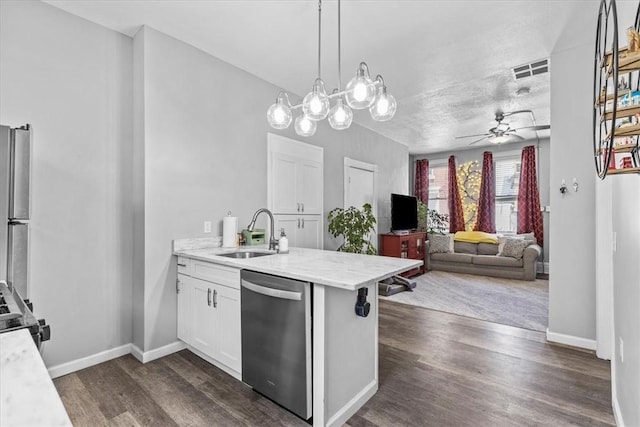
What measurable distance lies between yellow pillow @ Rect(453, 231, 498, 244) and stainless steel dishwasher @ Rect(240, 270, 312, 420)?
570 centimetres

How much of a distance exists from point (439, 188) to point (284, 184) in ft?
17.7

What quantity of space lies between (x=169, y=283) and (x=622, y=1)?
146 inches

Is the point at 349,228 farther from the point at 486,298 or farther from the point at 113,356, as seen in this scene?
the point at 113,356

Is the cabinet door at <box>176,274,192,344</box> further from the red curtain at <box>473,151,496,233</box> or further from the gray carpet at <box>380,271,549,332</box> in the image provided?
the red curtain at <box>473,151,496,233</box>

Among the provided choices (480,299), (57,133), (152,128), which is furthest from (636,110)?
(480,299)

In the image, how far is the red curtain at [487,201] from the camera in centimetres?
698

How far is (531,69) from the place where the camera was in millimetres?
3297

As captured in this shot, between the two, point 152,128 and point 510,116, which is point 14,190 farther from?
point 510,116

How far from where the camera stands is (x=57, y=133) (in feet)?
7.44

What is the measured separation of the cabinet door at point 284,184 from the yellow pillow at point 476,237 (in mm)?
4219

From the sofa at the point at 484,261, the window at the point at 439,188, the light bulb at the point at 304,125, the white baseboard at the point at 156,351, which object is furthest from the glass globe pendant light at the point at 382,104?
the window at the point at 439,188

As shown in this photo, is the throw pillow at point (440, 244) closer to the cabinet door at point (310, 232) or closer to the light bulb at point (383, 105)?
the cabinet door at point (310, 232)

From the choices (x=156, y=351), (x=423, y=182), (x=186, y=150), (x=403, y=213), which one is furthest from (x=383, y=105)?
(x=423, y=182)

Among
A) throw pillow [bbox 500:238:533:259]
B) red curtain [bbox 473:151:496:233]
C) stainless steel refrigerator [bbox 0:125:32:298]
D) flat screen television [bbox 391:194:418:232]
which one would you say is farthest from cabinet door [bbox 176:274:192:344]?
red curtain [bbox 473:151:496:233]
